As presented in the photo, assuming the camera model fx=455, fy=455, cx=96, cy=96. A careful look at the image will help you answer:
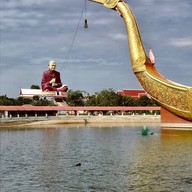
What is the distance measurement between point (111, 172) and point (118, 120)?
27880mm

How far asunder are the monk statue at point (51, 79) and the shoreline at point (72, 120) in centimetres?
998

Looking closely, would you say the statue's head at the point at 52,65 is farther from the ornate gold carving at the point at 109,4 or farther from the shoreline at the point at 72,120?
the ornate gold carving at the point at 109,4

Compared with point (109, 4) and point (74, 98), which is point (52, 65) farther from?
point (109, 4)

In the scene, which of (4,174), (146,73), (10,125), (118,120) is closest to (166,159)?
(146,73)

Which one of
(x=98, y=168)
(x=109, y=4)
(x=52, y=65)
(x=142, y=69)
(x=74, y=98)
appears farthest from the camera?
(x=74, y=98)

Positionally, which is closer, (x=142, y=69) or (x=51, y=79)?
(x=142, y=69)

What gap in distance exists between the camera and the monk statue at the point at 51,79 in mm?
47562

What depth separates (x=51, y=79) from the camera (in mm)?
47875

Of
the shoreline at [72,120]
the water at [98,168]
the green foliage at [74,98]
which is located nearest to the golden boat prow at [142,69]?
the water at [98,168]

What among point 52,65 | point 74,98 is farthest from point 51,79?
point 74,98

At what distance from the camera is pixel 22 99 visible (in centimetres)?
4966

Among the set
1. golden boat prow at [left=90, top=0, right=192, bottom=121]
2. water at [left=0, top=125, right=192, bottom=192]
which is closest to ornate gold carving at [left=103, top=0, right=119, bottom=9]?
golden boat prow at [left=90, top=0, right=192, bottom=121]

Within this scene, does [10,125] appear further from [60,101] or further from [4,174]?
[4,174]

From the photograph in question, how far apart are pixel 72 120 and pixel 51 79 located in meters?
10.8
